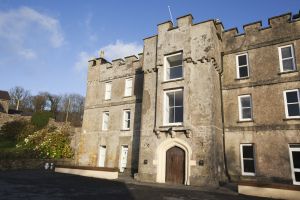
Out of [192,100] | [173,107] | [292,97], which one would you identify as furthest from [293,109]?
[173,107]

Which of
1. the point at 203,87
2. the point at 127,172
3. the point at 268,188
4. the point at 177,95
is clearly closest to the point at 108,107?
the point at 127,172

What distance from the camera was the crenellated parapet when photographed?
1692 centimetres

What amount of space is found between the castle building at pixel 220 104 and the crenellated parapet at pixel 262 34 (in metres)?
0.06

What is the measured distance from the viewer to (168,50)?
1872 cm

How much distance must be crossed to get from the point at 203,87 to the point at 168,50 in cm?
439

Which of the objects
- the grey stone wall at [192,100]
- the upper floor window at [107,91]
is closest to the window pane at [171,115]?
the grey stone wall at [192,100]

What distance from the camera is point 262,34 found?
59.0 feet

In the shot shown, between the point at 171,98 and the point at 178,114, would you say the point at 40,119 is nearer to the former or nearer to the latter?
the point at 171,98

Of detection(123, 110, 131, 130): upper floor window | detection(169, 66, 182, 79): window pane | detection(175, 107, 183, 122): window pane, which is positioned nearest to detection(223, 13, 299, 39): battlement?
detection(169, 66, 182, 79): window pane

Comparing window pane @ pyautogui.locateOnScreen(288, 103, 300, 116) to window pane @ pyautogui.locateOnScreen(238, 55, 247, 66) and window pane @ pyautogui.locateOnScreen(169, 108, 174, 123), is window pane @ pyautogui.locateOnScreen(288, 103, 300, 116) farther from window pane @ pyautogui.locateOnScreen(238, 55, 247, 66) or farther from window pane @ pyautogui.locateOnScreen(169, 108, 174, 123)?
window pane @ pyautogui.locateOnScreen(169, 108, 174, 123)

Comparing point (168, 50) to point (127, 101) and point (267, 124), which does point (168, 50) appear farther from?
point (267, 124)

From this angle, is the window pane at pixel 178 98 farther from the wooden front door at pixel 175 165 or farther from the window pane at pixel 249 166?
the window pane at pixel 249 166

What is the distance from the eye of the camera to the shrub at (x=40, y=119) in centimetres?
3924

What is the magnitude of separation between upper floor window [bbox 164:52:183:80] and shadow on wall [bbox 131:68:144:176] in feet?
14.8
